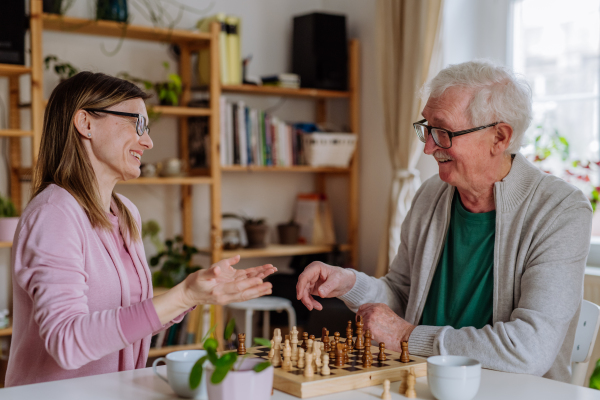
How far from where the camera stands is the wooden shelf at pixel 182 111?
3170 millimetres

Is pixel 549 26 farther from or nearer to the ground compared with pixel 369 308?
farther from the ground

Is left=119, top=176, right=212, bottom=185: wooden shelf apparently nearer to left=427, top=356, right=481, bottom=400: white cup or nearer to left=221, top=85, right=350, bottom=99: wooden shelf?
left=221, top=85, right=350, bottom=99: wooden shelf

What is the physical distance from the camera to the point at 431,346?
4.88 ft

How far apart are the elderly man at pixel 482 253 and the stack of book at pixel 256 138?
164cm

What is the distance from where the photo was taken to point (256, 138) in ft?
11.6

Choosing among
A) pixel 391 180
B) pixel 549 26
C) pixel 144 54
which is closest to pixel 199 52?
pixel 144 54

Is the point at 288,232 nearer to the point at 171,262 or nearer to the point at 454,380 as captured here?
the point at 171,262

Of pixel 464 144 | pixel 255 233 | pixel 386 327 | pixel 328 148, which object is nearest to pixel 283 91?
pixel 328 148

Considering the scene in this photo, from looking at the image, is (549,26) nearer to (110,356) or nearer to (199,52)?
(199,52)

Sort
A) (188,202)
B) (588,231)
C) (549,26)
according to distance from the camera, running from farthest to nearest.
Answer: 1. (188,202)
2. (549,26)
3. (588,231)

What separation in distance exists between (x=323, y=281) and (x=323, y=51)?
7.07ft

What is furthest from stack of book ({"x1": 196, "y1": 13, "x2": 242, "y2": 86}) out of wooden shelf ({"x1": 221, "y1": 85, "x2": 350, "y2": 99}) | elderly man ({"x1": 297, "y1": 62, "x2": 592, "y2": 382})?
elderly man ({"x1": 297, "y1": 62, "x2": 592, "y2": 382})

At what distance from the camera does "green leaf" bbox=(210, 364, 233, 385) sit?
39.0 inches

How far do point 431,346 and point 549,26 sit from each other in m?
2.15
